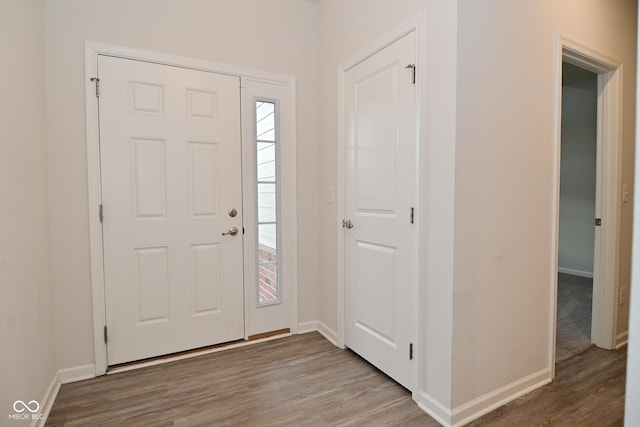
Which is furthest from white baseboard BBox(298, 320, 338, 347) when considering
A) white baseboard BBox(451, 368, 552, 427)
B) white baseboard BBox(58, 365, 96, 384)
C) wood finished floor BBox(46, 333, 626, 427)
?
white baseboard BBox(58, 365, 96, 384)

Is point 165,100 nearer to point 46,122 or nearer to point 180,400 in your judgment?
point 46,122

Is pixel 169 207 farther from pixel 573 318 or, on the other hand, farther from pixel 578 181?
pixel 578 181

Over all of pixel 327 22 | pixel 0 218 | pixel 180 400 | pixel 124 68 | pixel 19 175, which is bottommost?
pixel 180 400

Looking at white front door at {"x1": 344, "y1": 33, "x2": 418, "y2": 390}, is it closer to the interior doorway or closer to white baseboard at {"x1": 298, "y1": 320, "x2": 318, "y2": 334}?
Result: white baseboard at {"x1": 298, "y1": 320, "x2": 318, "y2": 334}

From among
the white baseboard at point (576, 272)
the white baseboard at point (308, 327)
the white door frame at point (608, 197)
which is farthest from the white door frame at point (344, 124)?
the white baseboard at point (576, 272)

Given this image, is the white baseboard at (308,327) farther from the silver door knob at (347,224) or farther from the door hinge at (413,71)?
the door hinge at (413,71)

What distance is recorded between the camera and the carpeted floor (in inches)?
96.9

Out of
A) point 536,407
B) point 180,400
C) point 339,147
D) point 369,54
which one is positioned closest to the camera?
point 536,407

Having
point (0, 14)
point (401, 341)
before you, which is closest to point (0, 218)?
point (0, 14)

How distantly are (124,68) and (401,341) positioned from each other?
2.48 metres

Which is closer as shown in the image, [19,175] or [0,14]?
[0,14]

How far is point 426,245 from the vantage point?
1.78 metres

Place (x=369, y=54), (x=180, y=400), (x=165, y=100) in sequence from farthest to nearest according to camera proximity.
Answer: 1. (x=165, y=100)
2. (x=369, y=54)
3. (x=180, y=400)

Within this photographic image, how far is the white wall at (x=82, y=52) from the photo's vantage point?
203 cm
